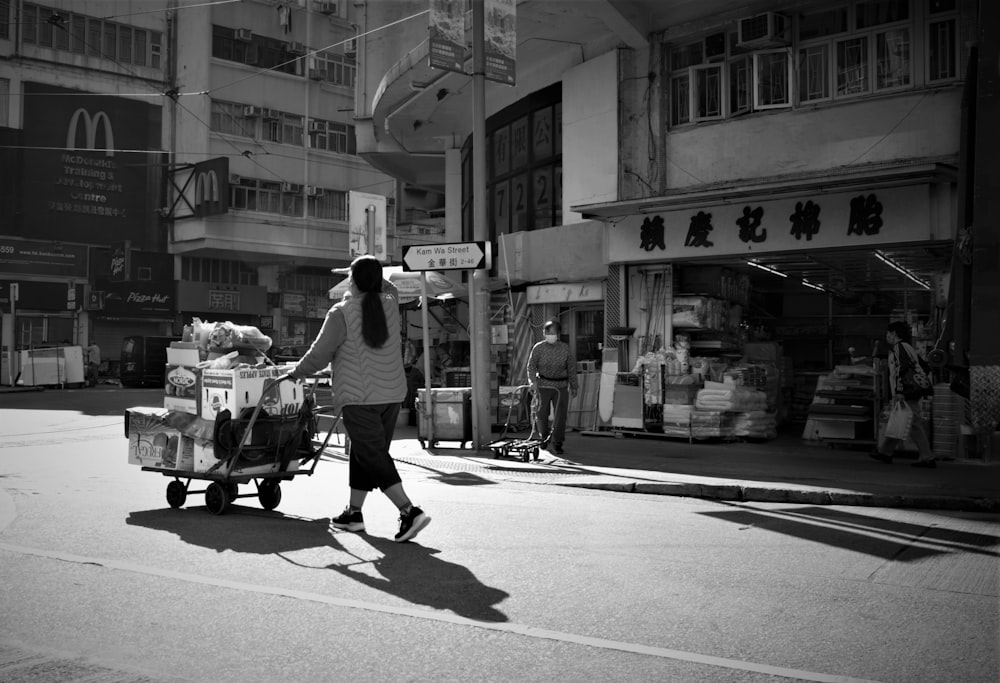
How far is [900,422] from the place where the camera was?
12516 millimetres

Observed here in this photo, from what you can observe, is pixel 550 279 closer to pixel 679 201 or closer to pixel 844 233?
pixel 679 201

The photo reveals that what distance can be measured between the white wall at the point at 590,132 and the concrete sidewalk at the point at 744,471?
5.03 metres

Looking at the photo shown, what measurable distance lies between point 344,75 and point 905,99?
1498 inches

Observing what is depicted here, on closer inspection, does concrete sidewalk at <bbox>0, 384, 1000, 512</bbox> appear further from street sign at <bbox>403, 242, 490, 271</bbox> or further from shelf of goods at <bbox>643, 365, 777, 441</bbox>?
street sign at <bbox>403, 242, 490, 271</bbox>

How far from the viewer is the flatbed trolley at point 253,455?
7852 millimetres

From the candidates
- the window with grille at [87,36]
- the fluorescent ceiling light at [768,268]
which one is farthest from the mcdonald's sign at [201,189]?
the fluorescent ceiling light at [768,268]

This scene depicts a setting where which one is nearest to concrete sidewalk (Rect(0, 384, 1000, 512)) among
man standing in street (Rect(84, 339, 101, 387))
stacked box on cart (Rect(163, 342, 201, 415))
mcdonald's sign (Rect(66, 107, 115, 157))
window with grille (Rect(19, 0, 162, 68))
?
stacked box on cart (Rect(163, 342, 201, 415))

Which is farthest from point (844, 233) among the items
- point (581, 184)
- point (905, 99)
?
point (581, 184)

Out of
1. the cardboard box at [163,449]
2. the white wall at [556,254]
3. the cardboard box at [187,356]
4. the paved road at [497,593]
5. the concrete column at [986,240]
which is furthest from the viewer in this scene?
the white wall at [556,254]

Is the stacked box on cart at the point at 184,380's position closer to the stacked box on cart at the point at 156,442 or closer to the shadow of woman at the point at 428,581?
the stacked box on cart at the point at 156,442

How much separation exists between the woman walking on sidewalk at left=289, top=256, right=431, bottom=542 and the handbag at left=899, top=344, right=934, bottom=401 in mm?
7829

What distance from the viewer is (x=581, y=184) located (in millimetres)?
18406

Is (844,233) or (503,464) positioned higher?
(844,233)

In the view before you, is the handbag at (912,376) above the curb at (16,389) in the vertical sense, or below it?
above
